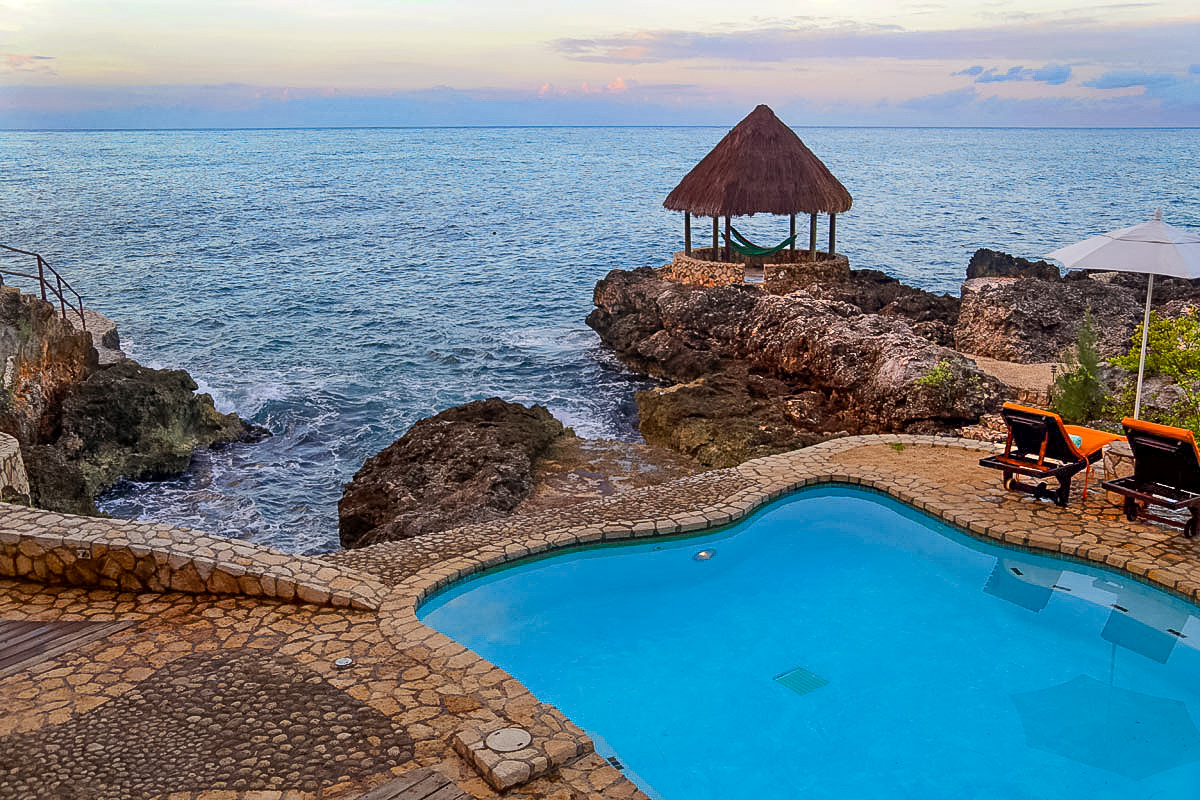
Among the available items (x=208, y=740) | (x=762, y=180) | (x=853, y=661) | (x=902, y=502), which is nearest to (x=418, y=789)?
(x=208, y=740)

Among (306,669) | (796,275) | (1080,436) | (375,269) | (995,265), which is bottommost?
(375,269)

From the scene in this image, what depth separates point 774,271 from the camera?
68.6 ft

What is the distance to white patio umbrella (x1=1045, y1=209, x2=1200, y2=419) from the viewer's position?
830 centimetres

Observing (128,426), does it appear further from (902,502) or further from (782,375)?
(902,502)

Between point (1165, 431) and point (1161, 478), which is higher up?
point (1165, 431)

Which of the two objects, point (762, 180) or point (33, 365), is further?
point (762, 180)

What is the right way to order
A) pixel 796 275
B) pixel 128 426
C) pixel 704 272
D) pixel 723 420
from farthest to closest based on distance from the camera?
pixel 704 272
pixel 796 275
pixel 128 426
pixel 723 420

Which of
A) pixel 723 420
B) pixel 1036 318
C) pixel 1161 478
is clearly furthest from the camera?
pixel 1036 318

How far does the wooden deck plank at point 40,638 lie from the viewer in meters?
5.86

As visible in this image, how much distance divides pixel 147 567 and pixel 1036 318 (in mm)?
17995

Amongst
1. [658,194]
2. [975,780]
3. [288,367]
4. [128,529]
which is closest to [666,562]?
[975,780]

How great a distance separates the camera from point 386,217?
57.8 meters

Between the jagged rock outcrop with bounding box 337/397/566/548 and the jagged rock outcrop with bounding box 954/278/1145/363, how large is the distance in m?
10.4

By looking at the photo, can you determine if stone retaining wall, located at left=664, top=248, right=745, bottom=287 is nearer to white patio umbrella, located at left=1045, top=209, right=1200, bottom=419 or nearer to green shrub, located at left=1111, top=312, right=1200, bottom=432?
green shrub, located at left=1111, top=312, right=1200, bottom=432
